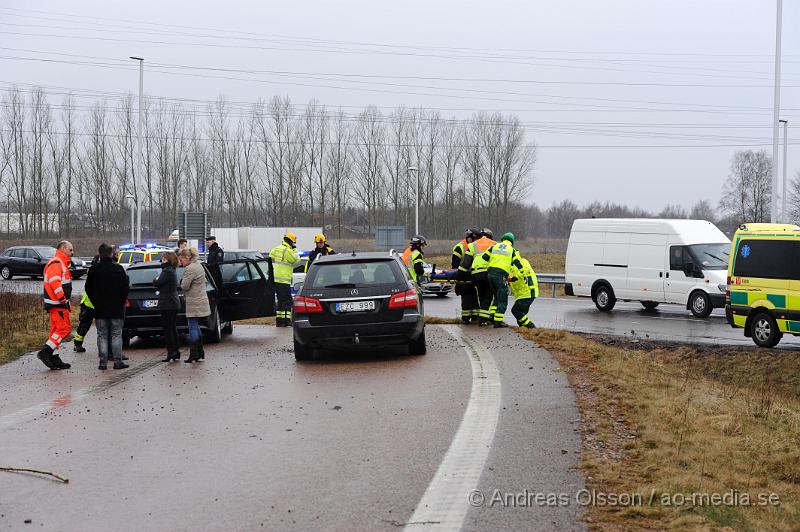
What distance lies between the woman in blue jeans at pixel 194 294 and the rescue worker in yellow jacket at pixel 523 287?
228 inches

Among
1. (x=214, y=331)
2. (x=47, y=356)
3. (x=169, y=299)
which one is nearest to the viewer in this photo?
(x=47, y=356)

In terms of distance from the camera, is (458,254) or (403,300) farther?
(458,254)

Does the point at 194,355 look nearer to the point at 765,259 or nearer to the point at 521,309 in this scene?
the point at 521,309

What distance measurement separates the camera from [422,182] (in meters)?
80.9

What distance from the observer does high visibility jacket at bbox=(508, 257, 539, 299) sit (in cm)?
1673

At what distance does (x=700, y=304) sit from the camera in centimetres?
2320

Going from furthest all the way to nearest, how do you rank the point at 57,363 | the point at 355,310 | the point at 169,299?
the point at 169,299
the point at 57,363
the point at 355,310

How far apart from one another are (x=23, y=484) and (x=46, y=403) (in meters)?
3.77

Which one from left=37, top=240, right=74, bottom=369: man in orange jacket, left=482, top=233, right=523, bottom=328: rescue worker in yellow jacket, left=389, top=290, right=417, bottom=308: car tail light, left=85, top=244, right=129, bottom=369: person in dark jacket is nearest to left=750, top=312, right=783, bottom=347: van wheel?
left=482, top=233, right=523, bottom=328: rescue worker in yellow jacket

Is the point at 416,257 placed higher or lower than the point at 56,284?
higher

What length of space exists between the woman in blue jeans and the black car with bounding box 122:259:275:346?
5.29 feet

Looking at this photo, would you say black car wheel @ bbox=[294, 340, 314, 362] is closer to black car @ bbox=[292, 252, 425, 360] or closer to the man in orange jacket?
black car @ bbox=[292, 252, 425, 360]

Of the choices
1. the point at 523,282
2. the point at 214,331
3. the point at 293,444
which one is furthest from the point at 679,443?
the point at 214,331

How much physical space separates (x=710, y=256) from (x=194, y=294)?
1486cm
